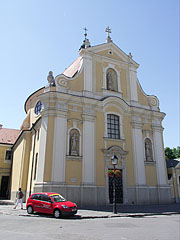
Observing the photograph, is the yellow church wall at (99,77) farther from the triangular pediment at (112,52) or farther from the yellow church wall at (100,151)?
the yellow church wall at (100,151)

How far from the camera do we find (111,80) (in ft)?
70.6

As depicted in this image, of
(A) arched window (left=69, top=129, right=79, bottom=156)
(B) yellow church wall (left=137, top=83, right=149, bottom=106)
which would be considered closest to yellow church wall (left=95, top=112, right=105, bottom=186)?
(A) arched window (left=69, top=129, right=79, bottom=156)

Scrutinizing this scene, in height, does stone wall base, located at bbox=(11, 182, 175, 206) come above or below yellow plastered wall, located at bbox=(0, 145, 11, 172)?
below

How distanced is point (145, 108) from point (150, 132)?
8.28ft

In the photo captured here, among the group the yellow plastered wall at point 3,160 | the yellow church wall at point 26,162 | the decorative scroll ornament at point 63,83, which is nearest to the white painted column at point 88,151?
the decorative scroll ornament at point 63,83

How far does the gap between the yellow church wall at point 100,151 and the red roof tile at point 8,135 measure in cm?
1678

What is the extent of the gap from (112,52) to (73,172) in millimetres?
13015

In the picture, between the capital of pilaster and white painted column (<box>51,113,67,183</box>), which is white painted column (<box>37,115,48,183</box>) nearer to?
white painted column (<box>51,113,67,183</box>)

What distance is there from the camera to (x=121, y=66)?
Answer: 22641 mm

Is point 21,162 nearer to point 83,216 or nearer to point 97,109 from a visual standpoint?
point 97,109

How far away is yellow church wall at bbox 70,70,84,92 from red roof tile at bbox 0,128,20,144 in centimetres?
1601

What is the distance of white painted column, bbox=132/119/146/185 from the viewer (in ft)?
62.6

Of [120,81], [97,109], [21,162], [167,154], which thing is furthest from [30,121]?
[167,154]

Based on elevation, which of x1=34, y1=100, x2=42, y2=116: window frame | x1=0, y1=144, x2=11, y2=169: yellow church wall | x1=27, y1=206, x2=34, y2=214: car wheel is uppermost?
x1=34, y1=100, x2=42, y2=116: window frame
